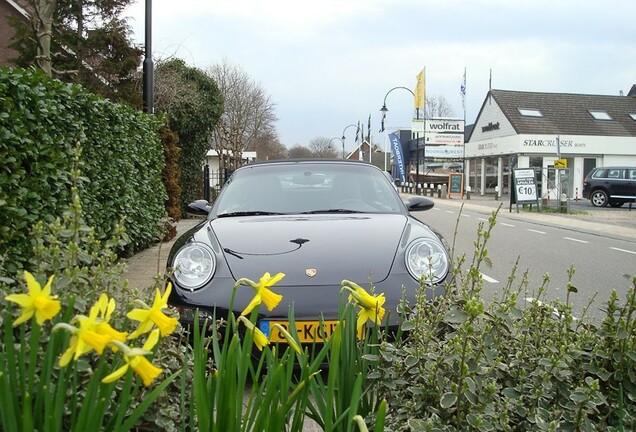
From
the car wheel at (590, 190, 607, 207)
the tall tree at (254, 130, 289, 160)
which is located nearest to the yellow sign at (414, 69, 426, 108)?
the tall tree at (254, 130, 289, 160)

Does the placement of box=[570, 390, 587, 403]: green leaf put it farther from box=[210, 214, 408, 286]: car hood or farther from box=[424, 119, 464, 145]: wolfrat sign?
box=[424, 119, 464, 145]: wolfrat sign

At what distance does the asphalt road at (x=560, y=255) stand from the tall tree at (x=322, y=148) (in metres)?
77.9

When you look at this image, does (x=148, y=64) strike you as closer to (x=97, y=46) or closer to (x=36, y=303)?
(x=97, y=46)

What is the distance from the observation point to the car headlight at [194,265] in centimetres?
358

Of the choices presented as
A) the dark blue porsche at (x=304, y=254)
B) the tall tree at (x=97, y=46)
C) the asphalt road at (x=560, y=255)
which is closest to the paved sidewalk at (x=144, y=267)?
the dark blue porsche at (x=304, y=254)

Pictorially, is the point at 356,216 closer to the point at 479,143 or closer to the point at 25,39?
the point at 25,39

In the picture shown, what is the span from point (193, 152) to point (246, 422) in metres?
17.4

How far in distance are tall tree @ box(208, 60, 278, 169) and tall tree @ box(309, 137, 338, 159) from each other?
50.7 metres

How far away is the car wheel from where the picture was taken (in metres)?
28.5

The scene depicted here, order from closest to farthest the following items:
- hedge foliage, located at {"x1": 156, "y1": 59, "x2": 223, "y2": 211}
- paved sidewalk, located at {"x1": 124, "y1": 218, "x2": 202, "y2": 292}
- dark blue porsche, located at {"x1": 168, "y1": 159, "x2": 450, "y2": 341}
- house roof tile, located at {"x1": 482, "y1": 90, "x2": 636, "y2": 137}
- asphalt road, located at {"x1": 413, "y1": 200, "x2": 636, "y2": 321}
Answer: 1. dark blue porsche, located at {"x1": 168, "y1": 159, "x2": 450, "y2": 341}
2. paved sidewalk, located at {"x1": 124, "y1": 218, "x2": 202, "y2": 292}
3. asphalt road, located at {"x1": 413, "y1": 200, "x2": 636, "y2": 321}
4. hedge foliage, located at {"x1": 156, "y1": 59, "x2": 223, "y2": 211}
5. house roof tile, located at {"x1": 482, "y1": 90, "x2": 636, "y2": 137}

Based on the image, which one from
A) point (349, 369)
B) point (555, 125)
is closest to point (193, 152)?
point (349, 369)

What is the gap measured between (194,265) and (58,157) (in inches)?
91.7

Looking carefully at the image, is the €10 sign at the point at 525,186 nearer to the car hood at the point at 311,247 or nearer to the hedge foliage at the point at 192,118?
the hedge foliage at the point at 192,118

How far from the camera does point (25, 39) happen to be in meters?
17.6
